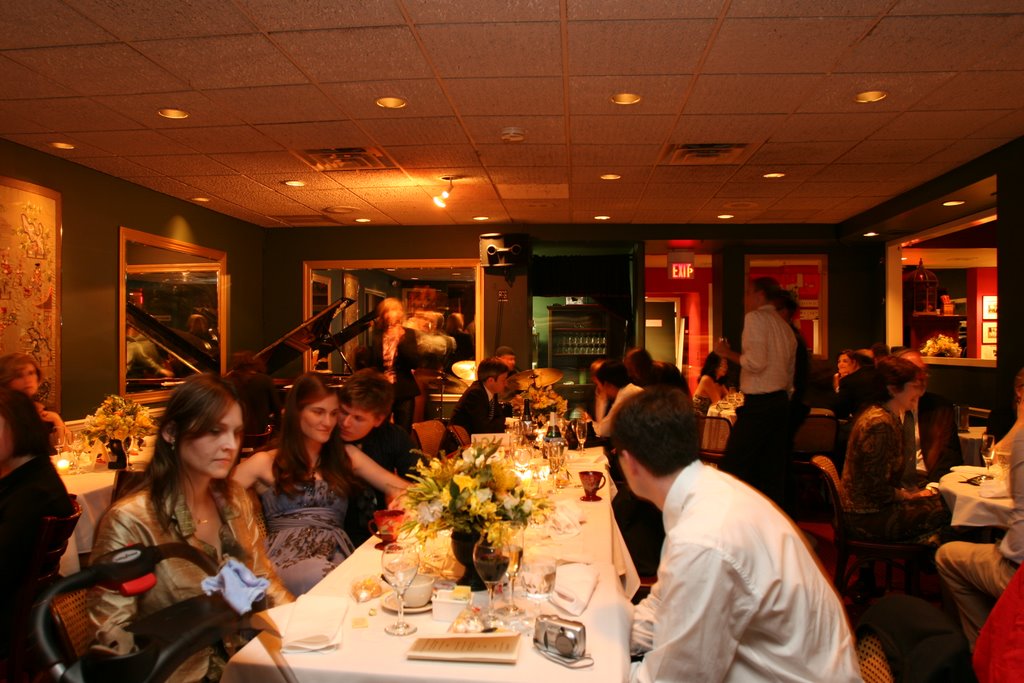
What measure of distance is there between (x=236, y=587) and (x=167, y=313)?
7699 mm

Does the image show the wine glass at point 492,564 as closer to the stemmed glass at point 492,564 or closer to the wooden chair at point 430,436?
the stemmed glass at point 492,564

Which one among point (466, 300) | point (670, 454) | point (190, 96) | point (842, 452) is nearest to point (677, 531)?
point (670, 454)

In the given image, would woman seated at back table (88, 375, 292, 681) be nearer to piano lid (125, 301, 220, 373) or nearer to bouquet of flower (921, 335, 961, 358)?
piano lid (125, 301, 220, 373)

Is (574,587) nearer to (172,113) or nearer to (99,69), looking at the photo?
(99,69)

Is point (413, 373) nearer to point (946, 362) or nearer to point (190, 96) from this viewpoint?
point (190, 96)

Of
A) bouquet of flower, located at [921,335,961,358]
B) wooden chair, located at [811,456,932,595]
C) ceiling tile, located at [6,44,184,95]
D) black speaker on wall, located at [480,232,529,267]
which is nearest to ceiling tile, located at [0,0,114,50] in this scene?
ceiling tile, located at [6,44,184,95]

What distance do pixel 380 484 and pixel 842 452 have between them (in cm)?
512

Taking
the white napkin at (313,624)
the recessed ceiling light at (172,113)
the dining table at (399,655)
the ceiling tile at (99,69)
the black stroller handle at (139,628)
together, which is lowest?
the dining table at (399,655)

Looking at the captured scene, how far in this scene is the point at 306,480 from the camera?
3.32 meters

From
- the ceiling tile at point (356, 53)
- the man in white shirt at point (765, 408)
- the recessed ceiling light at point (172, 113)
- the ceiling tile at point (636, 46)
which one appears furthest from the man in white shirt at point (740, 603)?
the recessed ceiling light at point (172, 113)

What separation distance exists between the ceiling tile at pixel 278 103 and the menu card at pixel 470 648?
12.1ft

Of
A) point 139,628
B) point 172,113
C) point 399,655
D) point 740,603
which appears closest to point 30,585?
point 399,655

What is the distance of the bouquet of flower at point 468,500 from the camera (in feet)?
7.25

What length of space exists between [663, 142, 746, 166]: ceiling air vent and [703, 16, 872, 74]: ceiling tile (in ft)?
5.37
